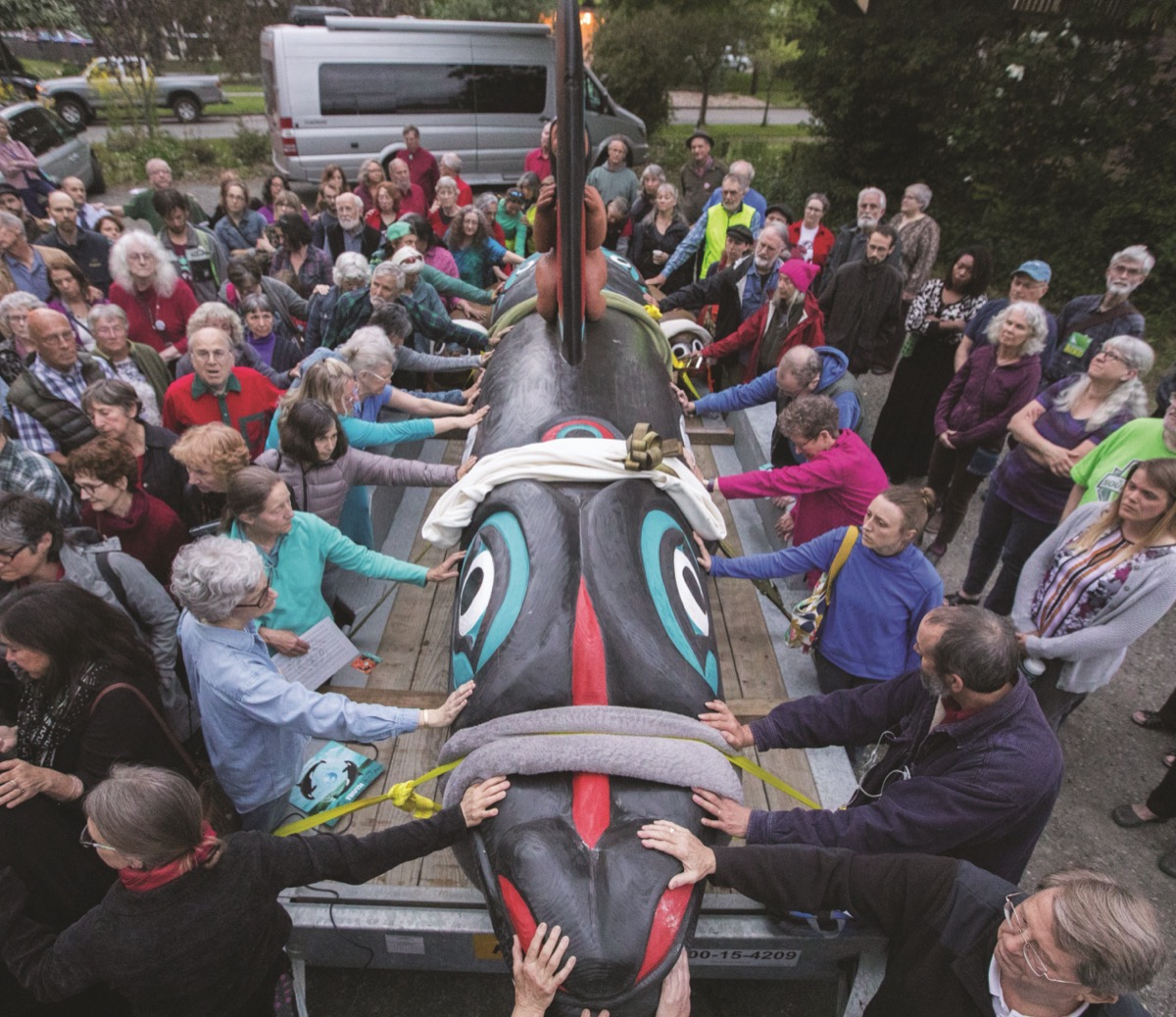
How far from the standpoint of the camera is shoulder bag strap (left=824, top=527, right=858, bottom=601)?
2.91 meters

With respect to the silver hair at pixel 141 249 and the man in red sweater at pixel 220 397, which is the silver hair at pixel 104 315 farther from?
the silver hair at pixel 141 249

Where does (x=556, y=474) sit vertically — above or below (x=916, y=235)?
below

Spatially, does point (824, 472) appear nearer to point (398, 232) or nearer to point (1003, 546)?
point (1003, 546)

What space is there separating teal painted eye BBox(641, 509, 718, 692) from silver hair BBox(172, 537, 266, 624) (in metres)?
1.19

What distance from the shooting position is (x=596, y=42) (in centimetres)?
1836

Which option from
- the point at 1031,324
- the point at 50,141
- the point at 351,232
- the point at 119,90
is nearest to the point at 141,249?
the point at 351,232

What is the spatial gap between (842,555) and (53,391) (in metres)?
3.71

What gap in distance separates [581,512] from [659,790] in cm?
88

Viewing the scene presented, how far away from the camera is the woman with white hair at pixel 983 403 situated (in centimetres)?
420

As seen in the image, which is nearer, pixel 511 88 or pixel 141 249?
pixel 141 249

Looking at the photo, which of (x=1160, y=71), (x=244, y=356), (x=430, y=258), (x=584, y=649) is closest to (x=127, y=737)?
(x=584, y=649)

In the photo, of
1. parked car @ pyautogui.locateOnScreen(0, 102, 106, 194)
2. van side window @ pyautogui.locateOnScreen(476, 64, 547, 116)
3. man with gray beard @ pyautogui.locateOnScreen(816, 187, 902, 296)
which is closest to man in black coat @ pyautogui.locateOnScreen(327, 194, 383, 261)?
man with gray beard @ pyautogui.locateOnScreen(816, 187, 902, 296)

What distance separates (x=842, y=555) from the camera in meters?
2.94

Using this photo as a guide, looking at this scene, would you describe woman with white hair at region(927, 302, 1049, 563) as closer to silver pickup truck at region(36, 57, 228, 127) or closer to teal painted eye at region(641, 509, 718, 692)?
teal painted eye at region(641, 509, 718, 692)
